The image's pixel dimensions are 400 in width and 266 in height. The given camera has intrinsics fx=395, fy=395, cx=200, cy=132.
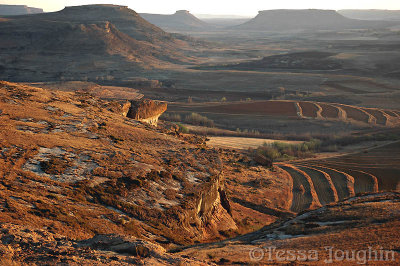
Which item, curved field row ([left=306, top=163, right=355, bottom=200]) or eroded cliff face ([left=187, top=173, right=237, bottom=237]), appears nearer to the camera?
eroded cliff face ([left=187, top=173, right=237, bottom=237])

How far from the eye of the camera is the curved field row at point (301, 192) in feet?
98.9

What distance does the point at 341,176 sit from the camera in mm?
37688

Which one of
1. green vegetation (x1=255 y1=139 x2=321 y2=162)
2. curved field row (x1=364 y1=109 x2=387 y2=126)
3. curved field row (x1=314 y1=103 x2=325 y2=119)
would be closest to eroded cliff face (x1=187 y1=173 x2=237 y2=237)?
green vegetation (x1=255 y1=139 x2=321 y2=162)

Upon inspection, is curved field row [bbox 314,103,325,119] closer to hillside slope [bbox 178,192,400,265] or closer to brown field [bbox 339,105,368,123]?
brown field [bbox 339,105,368,123]

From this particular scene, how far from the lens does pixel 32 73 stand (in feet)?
396

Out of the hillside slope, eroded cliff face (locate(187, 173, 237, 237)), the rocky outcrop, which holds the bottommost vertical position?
eroded cliff face (locate(187, 173, 237, 237))

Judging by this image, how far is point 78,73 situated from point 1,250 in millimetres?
122397

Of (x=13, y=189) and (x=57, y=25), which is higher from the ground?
(x=57, y=25)

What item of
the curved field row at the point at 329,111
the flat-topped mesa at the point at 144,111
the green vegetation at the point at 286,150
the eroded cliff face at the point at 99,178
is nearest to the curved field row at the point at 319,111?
the curved field row at the point at 329,111

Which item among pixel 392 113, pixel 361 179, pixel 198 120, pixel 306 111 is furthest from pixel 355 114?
pixel 361 179

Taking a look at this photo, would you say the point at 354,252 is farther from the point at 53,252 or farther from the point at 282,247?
the point at 53,252

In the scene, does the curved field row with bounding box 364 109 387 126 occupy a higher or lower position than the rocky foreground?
lower

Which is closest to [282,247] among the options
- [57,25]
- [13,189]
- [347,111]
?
[13,189]

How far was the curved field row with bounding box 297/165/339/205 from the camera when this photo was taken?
105 feet
